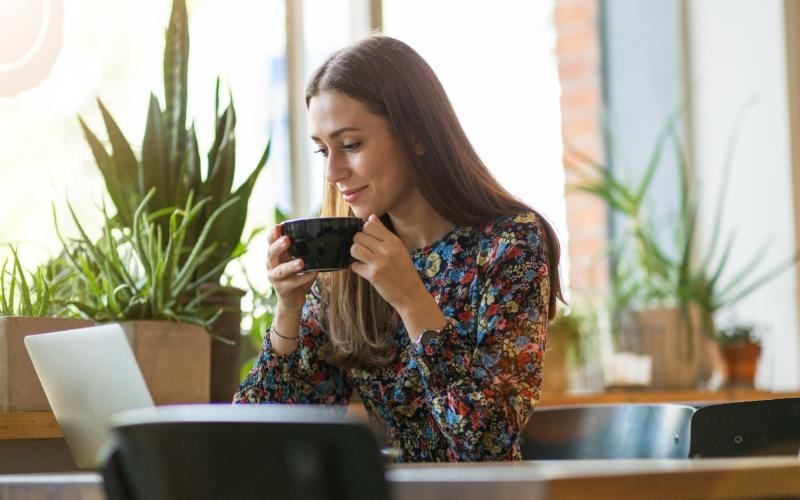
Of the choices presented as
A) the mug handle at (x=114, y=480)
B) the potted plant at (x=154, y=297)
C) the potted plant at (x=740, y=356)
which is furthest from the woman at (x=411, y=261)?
the potted plant at (x=740, y=356)

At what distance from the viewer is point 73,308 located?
1.79 m

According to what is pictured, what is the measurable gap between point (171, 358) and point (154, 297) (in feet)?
0.36

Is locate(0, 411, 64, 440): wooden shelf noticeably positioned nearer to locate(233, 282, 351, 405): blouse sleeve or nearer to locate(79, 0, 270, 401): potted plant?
locate(233, 282, 351, 405): blouse sleeve

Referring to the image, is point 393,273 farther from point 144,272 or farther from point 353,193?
point 144,272

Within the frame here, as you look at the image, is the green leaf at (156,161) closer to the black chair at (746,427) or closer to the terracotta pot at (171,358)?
the terracotta pot at (171,358)

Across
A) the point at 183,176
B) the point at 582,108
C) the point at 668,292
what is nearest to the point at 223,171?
the point at 183,176

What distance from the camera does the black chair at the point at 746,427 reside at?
1.33 meters

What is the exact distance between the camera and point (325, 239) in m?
1.52

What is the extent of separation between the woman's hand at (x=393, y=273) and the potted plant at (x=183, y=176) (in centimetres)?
50

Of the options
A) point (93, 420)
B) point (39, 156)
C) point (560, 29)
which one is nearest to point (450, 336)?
point (93, 420)

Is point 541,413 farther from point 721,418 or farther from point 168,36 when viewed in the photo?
point 168,36

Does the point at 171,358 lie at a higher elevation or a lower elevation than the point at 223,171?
lower

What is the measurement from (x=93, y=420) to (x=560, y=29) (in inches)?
113

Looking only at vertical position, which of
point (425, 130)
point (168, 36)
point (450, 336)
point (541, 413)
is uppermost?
point (168, 36)
